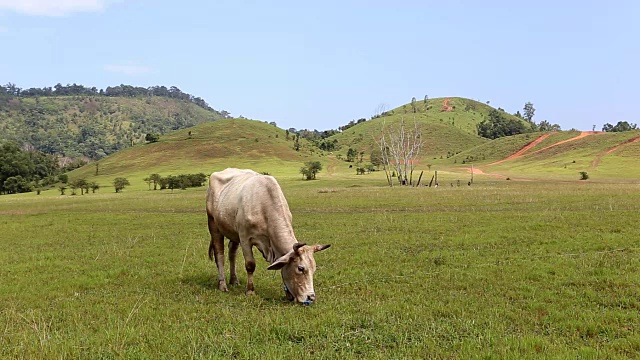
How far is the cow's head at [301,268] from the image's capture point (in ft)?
31.6

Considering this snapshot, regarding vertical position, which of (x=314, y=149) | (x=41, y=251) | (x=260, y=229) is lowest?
(x=41, y=251)

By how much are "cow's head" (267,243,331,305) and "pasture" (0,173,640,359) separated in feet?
1.09

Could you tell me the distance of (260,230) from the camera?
428 inches

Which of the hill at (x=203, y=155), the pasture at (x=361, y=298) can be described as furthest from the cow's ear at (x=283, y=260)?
the hill at (x=203, y=155)

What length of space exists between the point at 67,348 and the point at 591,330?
9.05 metres

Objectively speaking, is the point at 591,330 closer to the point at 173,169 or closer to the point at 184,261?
the point at 184,261

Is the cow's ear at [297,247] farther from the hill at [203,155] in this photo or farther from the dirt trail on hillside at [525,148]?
the dirt trail on hillside at [525,148]

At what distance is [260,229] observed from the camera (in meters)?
10.9

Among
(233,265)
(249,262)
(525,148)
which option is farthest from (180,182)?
(525,148)

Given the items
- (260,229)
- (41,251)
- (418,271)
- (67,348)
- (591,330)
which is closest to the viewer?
(67,348)

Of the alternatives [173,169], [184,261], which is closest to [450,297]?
[184,261]

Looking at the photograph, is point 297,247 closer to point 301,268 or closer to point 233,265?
point 301,268

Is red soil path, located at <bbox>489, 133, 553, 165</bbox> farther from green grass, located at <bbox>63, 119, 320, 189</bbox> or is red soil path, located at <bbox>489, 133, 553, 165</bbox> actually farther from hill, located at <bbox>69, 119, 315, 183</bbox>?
hill, located at <bbox>69, 119, 315, 183</bbox>

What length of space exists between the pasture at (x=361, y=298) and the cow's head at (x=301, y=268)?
334mm
